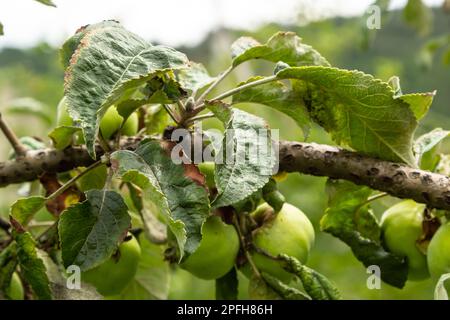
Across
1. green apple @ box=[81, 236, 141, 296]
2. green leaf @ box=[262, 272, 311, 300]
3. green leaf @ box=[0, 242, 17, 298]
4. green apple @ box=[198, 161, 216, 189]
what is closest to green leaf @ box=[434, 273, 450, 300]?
green leaf @ box=[262, 272, 311, 300]

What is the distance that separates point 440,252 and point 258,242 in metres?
0.21

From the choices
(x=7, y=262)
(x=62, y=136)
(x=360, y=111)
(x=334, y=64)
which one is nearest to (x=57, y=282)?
(x=7, y=262)

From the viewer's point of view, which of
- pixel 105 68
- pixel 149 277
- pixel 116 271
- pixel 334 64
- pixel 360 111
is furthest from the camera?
pixel 334 64

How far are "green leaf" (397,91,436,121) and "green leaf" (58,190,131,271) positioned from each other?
12.3 inches

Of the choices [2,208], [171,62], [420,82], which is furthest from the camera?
[420,82]

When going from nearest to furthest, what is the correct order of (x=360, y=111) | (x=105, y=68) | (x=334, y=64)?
(x=105, y=68) → (x=360, y=111) → (x=334, y=64)

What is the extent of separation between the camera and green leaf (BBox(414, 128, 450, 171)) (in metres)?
0.78

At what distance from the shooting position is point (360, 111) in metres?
0.72

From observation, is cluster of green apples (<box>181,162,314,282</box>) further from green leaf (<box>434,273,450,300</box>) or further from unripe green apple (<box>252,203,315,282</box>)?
green leaf (<box>434,273,450,300</box>)

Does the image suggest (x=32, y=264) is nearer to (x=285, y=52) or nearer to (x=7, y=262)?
(x=7, y=262)
